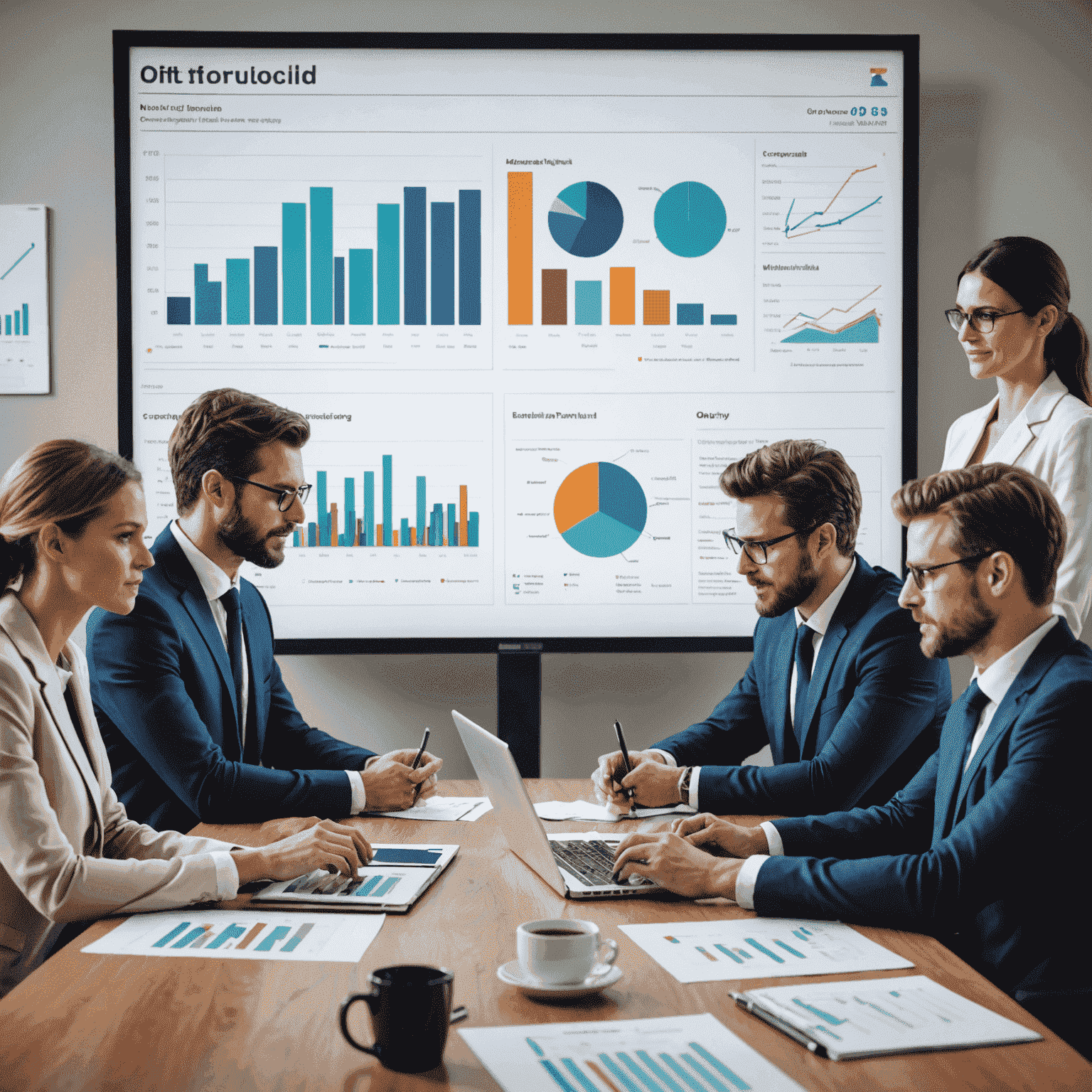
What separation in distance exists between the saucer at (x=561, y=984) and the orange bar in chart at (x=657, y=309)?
2.18 metres

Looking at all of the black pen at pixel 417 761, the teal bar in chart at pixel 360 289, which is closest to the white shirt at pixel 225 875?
the black pen at pixel 417 761

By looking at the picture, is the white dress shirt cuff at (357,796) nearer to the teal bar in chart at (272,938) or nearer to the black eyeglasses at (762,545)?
the teal bar in chart at (272,938)

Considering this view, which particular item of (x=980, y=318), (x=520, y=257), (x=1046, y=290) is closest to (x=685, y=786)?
(x=980, y=318)

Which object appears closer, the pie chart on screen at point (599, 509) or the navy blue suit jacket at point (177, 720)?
the navy blue suit jacket at point (177, 720)

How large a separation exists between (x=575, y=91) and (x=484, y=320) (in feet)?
2.31

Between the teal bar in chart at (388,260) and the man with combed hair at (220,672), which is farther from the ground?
the teal bar in chart at (388,260)

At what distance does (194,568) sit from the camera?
217 centimetres

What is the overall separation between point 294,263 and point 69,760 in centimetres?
179

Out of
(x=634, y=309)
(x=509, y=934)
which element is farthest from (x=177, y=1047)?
(x=634, y=309)

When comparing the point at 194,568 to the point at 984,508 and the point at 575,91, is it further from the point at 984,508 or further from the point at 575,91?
the point at 575,91

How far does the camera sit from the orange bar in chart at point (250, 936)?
122cm

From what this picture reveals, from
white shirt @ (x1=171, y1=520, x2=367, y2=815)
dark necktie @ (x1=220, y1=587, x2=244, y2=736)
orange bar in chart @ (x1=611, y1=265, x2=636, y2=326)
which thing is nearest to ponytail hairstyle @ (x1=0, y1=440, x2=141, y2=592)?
white shirt @ (x1=171, y1=520, x2=367, y2=815)

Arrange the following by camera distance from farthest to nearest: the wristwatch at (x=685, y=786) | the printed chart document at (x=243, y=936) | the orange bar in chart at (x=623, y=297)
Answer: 1. the orange bar in chart at (x=623, y=297)
2. the wristwatch at (x=685, y=786)
3. the printed chart document at (x=243, y=936)

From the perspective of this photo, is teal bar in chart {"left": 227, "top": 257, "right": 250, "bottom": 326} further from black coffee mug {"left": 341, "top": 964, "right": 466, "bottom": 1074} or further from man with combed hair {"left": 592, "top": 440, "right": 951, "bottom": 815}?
black coffee mug {"left": 341, "top": 964, "right": 466, "bottom": 1074}
